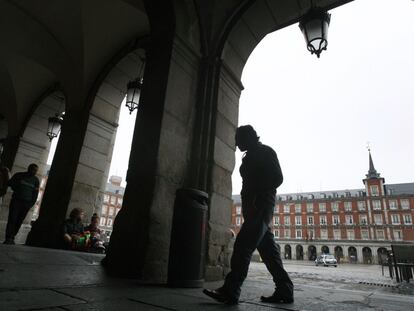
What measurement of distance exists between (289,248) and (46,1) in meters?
56.1

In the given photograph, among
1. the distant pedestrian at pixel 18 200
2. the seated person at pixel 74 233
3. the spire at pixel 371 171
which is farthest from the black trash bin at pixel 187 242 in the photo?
the spire at pixel 371 171

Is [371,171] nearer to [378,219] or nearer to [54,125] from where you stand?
[378,219]

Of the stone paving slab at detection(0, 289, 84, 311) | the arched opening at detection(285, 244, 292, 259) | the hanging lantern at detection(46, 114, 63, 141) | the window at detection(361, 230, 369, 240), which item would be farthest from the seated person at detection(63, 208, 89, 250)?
the arched opening at detection(285, 244, 292, 259)

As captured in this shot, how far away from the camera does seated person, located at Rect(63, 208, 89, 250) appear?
5573mm

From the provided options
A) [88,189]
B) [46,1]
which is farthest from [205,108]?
[46,1]

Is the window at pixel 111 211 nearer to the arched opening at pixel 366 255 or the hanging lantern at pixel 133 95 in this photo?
the arched opening at pixel 366 255

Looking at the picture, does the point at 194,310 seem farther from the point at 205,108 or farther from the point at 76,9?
the point at 76,9

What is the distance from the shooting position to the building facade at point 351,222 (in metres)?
46.2

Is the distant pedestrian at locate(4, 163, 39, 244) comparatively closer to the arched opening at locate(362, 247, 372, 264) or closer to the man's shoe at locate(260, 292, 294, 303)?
the man's shoe at locate(260, 292, 294, 303)

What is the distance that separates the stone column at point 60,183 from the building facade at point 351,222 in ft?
147

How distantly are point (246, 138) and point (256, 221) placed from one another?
780mm

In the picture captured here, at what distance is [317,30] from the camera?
355 cm

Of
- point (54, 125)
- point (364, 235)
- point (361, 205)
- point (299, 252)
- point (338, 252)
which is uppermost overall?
point (361, 205)

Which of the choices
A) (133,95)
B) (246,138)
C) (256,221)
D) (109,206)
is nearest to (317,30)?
(246,138)
